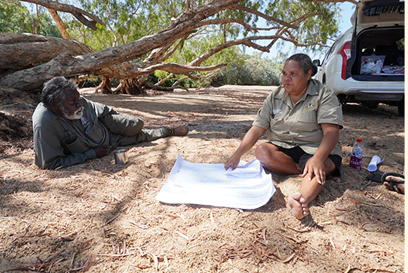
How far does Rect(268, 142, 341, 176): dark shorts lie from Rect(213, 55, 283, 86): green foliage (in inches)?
925

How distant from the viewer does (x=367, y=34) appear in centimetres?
552

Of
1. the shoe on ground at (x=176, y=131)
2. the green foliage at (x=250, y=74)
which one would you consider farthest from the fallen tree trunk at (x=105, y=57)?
the green foliage at (x=250, y=74)

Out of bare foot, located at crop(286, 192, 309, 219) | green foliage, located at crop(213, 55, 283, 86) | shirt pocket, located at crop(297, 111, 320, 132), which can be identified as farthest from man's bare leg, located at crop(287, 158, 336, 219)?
green foliage, located at crop(213, 55, 283, 86)

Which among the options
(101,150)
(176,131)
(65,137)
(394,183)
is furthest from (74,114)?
(394,183)

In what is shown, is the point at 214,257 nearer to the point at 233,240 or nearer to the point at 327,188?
the point at 233,240

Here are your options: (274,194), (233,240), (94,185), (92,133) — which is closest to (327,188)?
(274,194)

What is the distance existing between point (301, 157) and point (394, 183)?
859 mm

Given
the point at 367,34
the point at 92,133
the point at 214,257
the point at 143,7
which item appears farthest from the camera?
the point at 143,7

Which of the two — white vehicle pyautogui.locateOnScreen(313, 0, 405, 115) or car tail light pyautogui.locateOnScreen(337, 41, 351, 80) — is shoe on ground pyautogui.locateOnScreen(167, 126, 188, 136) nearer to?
white vehicle pyautogui.locateOnScreen(313, 0, 405, 115)

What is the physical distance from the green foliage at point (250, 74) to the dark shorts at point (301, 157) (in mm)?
23504

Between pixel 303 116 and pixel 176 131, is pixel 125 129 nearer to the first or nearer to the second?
pixel 176 131

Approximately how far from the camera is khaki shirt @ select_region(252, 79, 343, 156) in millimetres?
2375

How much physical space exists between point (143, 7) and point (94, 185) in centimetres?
1106

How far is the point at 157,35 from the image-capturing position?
605 centimetres
